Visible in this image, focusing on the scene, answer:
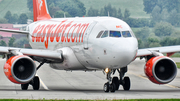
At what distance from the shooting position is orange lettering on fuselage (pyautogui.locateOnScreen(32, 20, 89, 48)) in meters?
25.9

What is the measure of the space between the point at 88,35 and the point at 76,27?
104 inches

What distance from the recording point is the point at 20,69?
24188 millimetres

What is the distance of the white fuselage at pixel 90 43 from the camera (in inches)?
873

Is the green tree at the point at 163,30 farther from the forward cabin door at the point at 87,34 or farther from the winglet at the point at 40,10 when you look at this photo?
the forward cabin door at the point at 87,34

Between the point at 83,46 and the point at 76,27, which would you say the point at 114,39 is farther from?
the point at 76,27

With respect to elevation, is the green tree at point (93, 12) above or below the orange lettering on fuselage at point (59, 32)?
below

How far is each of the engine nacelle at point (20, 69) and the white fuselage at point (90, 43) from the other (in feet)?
8.38

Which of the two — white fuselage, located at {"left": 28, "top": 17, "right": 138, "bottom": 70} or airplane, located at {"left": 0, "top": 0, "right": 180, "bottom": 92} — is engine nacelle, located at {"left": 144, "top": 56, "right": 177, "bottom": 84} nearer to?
airplane, located at {"left": 0, "top": 0, "right": 180, "bottom": 92}

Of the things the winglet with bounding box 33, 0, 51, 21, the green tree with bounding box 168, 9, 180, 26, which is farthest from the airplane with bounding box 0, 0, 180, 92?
the green tree with bounding box 168, 9, 180, 26

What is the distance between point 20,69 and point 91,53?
3.81 meters

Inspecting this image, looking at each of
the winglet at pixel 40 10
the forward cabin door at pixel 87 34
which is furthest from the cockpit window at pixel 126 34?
the winglet at pixel 40 10

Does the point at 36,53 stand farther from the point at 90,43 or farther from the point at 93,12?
the point at 93,12

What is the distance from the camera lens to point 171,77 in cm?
2523

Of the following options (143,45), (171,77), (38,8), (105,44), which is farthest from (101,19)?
(143,45)
